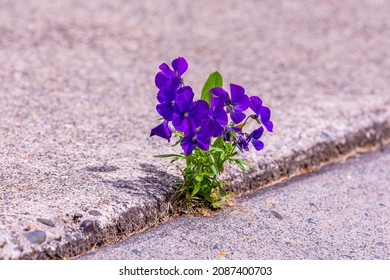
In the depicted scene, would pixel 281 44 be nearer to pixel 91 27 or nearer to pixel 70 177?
pixel 91 27

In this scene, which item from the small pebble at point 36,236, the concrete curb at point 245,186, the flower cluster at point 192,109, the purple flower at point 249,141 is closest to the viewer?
the small pebble at point 36,236

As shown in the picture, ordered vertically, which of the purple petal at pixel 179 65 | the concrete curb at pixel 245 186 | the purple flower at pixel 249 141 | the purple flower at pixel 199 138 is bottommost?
the concrete curb at pixel 245 186

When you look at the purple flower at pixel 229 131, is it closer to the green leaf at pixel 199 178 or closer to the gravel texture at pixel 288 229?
the green leaf at pixel 199 178

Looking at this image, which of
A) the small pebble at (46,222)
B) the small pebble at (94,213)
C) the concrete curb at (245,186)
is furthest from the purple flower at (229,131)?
the small pebble at (46,222)

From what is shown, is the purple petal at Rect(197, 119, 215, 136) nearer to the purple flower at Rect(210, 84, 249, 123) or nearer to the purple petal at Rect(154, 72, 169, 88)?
the purple flower at Rect(210, 84, 249, 123)

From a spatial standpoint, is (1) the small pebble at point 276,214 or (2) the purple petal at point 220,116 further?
(1) the small pebble at point 276,214

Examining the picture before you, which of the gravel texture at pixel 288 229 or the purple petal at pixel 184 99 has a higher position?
the purple petal at pixel 184 99

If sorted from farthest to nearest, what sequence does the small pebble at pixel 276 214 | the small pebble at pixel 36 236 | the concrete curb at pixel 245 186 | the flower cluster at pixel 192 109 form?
the small pebble at pixel 276 214 → the flower cluster at pixel 192 109 → the concrete curb at pixel 245 186 → the small pebble at pixel 36 236

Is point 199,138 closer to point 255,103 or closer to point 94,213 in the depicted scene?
point 255,103
